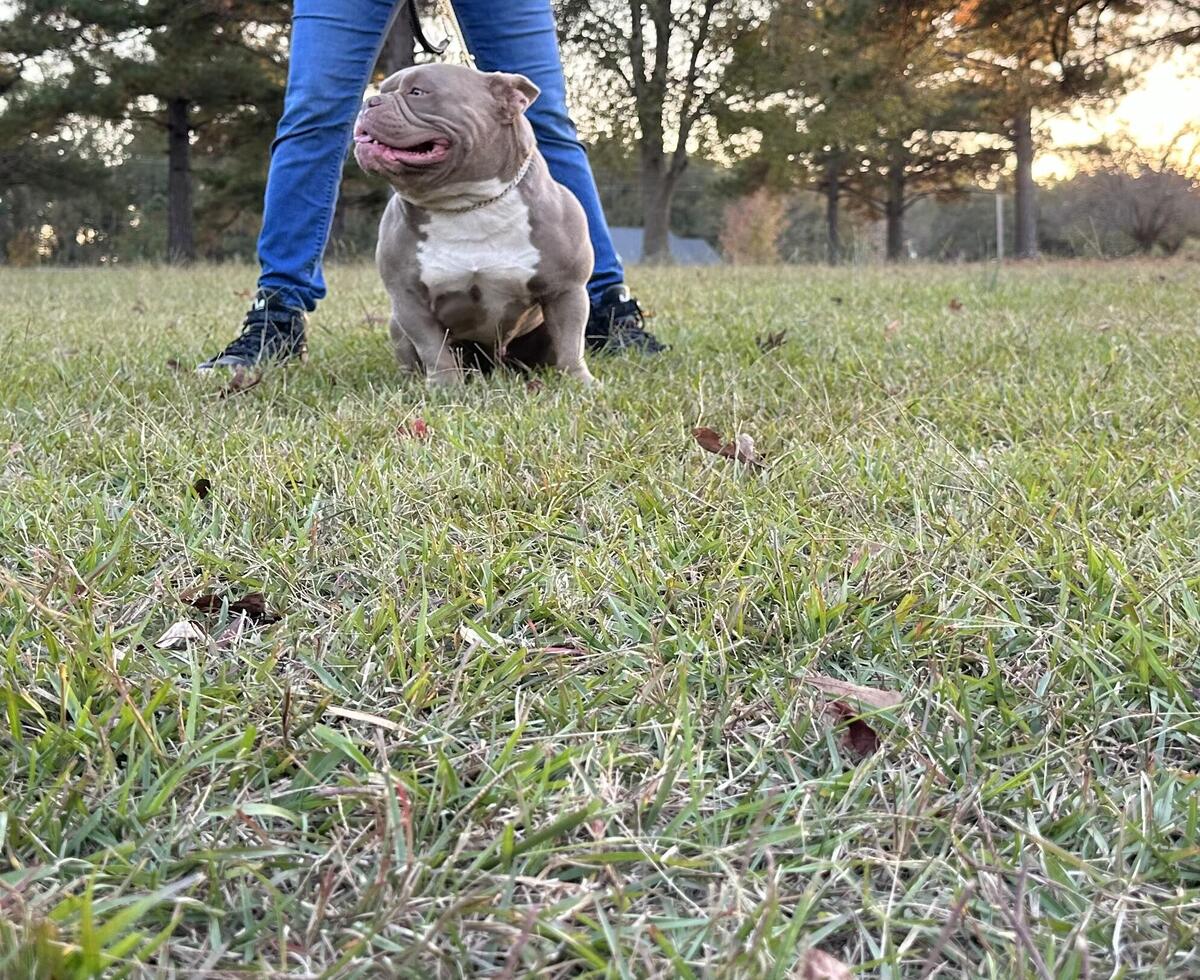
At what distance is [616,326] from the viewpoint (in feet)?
11.1

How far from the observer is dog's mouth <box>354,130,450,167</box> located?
7.93 feet

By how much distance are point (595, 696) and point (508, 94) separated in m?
1.94

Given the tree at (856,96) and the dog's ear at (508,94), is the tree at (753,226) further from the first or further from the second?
the dog's ear at (508,94)

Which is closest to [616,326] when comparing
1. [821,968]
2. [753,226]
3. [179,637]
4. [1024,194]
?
[179,637]

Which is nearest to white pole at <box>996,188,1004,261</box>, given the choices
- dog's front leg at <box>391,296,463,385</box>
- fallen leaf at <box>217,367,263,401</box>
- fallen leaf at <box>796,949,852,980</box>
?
dog's front leg at <box>391,296,463,385</box>

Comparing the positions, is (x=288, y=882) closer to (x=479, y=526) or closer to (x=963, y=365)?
(x=479, y=526)

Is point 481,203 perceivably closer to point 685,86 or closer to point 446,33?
point 446,33

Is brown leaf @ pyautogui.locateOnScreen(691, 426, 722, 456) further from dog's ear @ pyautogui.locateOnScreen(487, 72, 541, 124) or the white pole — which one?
the white pole

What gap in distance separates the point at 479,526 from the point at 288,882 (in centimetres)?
78

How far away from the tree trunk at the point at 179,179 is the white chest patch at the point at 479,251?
55.6ft

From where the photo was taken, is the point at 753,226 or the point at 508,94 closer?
the point at 508,94

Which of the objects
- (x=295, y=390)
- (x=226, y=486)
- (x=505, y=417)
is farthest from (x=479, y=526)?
(x=295, y=390)

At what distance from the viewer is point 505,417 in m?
2.17

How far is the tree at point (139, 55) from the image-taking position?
15.6 meters
